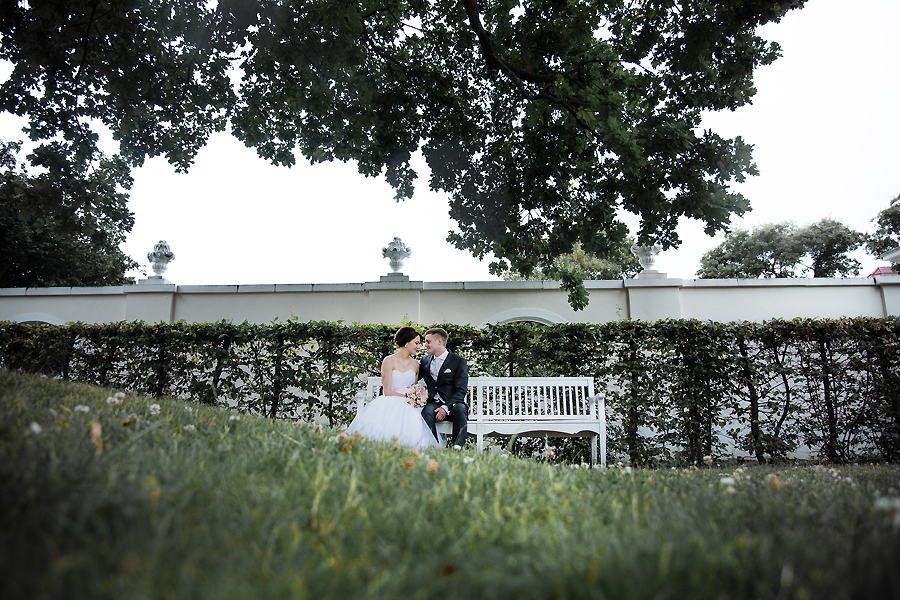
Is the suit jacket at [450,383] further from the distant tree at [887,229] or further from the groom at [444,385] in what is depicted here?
the distant tree at [887,229]

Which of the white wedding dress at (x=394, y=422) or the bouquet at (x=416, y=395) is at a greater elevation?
the bouquet at (x=416, y=395)

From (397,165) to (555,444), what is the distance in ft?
15.9

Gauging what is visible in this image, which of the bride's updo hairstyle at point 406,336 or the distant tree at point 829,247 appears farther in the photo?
the distant tree at point 829,247


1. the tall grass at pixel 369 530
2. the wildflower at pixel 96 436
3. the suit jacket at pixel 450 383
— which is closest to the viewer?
the tall grass at pixel 369 530

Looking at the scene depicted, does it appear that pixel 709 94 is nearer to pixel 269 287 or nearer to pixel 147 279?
pixel 269 287

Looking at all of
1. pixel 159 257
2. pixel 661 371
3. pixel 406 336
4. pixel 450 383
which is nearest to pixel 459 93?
pixel 406 336

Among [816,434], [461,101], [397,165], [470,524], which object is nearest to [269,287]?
[397,165]

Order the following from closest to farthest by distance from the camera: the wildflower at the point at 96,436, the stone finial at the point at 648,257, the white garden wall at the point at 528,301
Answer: the wildflower at the point at 96,436 < the white garden wall at the point at 528,301 < the stone finial at the point at 648,257

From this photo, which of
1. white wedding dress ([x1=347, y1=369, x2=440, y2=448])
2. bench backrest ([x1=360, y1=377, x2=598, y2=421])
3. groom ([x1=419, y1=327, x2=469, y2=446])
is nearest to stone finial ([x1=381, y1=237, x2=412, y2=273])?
bench backrest ([x1=360, y1=377, x2=598, y2=421])

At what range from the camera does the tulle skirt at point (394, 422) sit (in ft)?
15.5

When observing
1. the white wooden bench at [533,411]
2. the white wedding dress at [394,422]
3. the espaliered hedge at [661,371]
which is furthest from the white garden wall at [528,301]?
the white wedding dress at [394,422]

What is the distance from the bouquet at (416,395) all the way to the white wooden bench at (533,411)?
394 mm

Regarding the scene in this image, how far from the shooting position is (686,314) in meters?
10.4

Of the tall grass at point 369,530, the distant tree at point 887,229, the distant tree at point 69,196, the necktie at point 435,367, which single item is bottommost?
→ the tall grass at point 369,530
